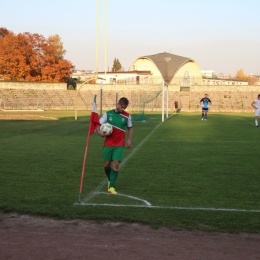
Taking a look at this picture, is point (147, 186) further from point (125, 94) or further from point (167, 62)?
point (167, 62)

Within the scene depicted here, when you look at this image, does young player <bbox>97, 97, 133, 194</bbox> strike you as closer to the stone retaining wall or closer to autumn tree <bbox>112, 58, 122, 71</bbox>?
the stone retaining wall

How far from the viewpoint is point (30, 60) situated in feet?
260

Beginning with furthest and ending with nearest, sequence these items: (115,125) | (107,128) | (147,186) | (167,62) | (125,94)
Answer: (167,62)
(125,94)
(147,186)
(115,125)
(107,128)

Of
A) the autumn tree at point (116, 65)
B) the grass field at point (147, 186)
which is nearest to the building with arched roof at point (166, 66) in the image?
the autumn tree at point (116, 65)

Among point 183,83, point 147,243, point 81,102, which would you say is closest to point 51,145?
point 147,243

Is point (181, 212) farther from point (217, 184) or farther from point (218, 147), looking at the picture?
point (218, 147)

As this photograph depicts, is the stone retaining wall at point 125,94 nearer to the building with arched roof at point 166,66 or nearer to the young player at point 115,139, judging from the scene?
the building with arched roof at point 166,66

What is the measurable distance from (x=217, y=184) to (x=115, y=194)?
2.42 meters

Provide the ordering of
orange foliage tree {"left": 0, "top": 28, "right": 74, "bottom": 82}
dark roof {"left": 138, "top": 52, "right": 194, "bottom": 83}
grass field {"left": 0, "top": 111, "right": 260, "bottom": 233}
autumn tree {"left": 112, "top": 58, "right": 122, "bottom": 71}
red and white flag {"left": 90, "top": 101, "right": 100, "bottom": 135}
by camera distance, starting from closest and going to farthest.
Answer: grass field {"left": 0, "top": 111, "right": 260, "bottom": 233} < red and white flag {"left": 90, "top": 101, "right": 100, "bottom": 135} < orange foliage tree {"left": 0, "top": 28, "right": 74, "bottom": 82} < dark roof {"left": 138, "top": 52, "right": 194, "bottom": 83} < autumn tree {"left": 112, "top": 58, "right": 122, "bottom": 71}

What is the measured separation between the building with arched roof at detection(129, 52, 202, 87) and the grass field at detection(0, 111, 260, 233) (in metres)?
87.6

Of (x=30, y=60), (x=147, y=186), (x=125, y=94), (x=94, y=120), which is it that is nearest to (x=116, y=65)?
(x=30, y=60)

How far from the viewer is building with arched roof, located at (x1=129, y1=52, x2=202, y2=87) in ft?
345

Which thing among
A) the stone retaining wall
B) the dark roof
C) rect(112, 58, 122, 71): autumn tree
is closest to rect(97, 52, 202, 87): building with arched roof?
the dark roof

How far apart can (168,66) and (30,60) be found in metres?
35.3
